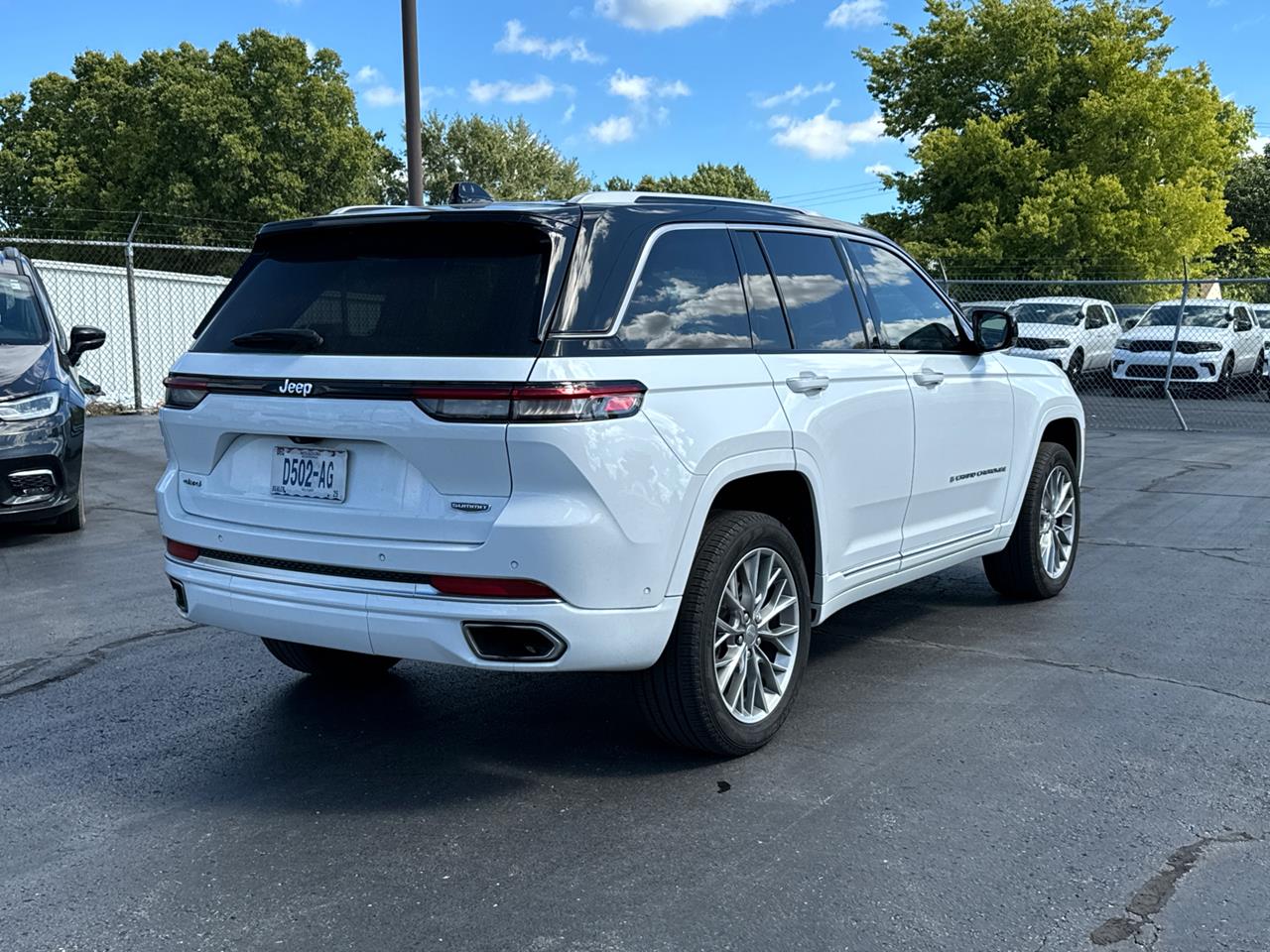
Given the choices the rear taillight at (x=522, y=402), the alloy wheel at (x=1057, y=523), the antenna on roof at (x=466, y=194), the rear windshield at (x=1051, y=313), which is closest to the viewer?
the rear taillight at (x=522, y=402)

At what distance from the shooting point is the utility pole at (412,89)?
12117 mm

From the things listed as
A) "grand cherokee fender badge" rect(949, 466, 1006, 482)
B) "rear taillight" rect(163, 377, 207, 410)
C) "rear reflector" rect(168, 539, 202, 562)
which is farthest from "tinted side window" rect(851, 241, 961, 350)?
"rear reflector" rect(168, 539, 202, 562)

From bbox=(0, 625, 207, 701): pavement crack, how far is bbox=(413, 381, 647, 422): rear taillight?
269 centimetres

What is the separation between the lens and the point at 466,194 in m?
4.68

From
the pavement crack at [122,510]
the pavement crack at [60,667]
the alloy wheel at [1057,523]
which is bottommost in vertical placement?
the pavement crack at [122,510]

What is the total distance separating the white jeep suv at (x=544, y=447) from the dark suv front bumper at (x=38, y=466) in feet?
14.1

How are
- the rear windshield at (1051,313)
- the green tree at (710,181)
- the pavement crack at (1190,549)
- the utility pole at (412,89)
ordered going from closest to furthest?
the pavement crack at (1190,549), the utility pole at (412,89), the rear windshield at (1051,313), the green tree at (710,181)

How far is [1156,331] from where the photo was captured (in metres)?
20.7

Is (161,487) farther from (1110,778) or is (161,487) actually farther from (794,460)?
(1110,778)

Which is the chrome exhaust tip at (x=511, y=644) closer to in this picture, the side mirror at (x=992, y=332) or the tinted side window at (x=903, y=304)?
the tinted side window at (x=903, y=304)

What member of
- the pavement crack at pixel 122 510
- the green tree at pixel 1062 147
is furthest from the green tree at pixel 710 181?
the pavement crack at pixel 122 510

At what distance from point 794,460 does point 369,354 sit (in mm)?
1507

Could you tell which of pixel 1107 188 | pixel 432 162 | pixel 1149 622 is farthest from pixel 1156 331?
pixel 432 162

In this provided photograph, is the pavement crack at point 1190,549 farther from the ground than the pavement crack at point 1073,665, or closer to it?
closer to it
